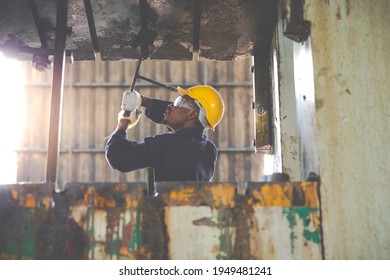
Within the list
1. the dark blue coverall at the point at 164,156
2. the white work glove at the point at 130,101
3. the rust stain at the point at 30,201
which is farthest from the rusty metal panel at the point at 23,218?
the white work glove at the point at 130,101

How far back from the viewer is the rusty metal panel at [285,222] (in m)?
1.54

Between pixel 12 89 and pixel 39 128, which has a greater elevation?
pixel 12 89

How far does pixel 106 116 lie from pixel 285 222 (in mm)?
8357

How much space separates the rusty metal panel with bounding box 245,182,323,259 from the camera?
154 cm

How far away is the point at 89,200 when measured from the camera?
1571 millimetres

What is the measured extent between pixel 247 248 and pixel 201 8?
5.10 ft

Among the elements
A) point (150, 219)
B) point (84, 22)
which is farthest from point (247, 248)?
point (84, 22)

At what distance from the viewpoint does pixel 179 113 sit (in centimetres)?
289

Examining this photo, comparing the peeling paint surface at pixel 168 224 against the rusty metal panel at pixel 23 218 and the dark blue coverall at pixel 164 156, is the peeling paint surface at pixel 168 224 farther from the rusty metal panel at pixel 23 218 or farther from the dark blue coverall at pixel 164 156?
the dark blue coverall at pixel 164 156

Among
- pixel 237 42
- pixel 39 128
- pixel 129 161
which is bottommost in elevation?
pixel 129 161

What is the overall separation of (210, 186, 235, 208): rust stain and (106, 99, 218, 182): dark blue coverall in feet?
2.80

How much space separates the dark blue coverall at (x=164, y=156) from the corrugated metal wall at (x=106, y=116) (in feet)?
21.9

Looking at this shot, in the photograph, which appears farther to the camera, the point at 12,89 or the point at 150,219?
the point at 12,89
